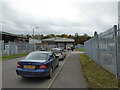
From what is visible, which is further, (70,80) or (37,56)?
(37,56)

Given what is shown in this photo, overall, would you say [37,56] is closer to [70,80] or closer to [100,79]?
[70,80]

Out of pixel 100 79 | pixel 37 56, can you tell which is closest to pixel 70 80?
pixel 100 79

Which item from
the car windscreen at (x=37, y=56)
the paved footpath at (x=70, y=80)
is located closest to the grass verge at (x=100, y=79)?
the paved footpath at (x=70, y=80)

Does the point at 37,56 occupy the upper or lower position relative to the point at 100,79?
upper

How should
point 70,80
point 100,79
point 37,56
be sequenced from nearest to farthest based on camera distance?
1. point 100,79
2. point 70,80
3. point 37,56

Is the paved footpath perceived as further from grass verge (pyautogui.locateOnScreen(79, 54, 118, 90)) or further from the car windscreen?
the car windscreen

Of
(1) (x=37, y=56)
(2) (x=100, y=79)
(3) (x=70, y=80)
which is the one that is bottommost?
(3) (x=70, y=80)

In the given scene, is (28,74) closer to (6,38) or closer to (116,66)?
(116,66)

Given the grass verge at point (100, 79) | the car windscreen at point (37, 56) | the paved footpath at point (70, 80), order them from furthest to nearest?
the car windscreen at point (37, 56)
the paved footpath at point (70, 80)
the grass verge at point (100, 79)

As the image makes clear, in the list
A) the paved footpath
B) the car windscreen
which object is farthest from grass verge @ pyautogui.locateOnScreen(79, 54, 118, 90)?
the car windscreen

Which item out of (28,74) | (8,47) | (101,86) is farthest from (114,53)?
(8,47)

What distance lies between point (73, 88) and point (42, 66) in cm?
181

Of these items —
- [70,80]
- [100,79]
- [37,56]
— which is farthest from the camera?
[37,56]

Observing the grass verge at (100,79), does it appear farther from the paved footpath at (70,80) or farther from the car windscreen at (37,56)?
the car windscreen at (37,56)
